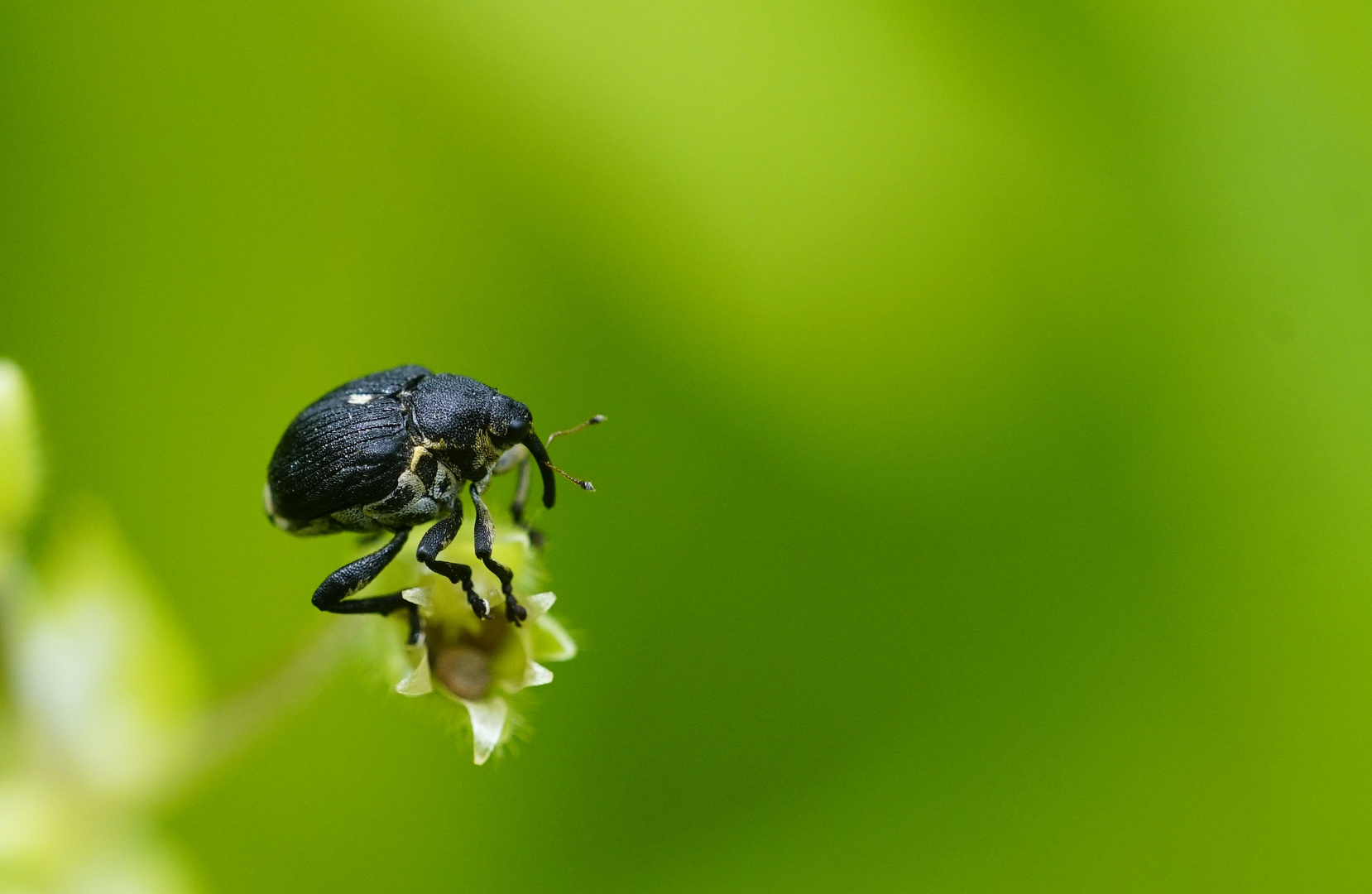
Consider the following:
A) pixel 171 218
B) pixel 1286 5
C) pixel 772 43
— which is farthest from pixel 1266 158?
pixel 171 218

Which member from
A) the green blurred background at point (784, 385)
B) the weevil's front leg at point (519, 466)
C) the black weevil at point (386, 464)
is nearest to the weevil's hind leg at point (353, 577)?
the black weevil at point (386, 464)

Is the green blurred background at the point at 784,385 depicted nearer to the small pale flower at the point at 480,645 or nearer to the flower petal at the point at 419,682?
the small pale flower at the point at 480,645

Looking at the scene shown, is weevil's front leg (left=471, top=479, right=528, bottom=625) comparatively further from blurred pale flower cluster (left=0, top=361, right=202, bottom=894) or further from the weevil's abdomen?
blurred pale flower cluster (left=0, top=361, right=202, bottom=894)

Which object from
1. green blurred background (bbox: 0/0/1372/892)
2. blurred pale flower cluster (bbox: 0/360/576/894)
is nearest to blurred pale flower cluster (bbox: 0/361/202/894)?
blurred pale flower cluster (bbox: 0/360/576/894)

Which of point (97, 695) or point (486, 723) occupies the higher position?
point (97, 695)

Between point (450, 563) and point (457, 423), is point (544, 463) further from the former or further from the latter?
point (450, 563)

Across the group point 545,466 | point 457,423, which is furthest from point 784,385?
point 457,423
